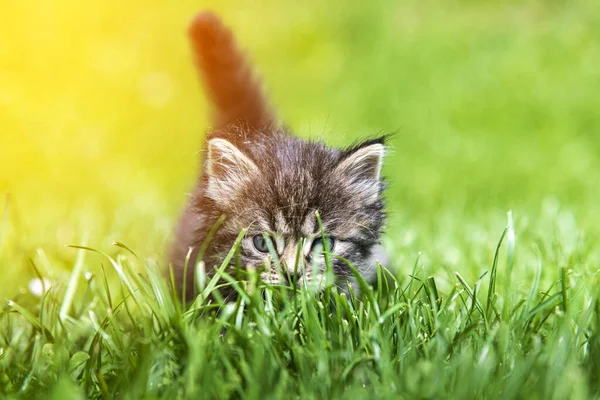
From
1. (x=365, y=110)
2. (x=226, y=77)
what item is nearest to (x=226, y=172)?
(x=226, y=77)

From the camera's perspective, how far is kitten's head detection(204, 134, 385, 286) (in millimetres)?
2229

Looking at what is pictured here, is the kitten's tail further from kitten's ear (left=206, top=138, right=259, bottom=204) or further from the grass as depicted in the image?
the grass

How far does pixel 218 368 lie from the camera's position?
1.74m

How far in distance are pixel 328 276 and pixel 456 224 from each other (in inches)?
83.9

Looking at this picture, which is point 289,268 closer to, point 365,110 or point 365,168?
point 365,168

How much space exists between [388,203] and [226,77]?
784mm

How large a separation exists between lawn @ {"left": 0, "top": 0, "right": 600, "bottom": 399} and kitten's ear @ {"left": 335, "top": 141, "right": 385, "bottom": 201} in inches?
5.6

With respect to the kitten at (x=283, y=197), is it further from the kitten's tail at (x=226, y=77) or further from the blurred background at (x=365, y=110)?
the blurred background at (x=365, y=110)

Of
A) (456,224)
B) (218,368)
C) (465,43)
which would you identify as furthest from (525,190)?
(218,368)

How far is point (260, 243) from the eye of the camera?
226cm

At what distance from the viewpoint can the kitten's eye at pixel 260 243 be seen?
2254 mm

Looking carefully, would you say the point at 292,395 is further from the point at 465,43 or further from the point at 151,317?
the point at 465,43

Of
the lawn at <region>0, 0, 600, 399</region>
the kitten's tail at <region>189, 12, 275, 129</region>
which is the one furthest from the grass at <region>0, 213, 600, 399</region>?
the kitten's tail at <region>189, 12, 275, 129</region>

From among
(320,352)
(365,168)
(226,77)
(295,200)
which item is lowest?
(320,352)
